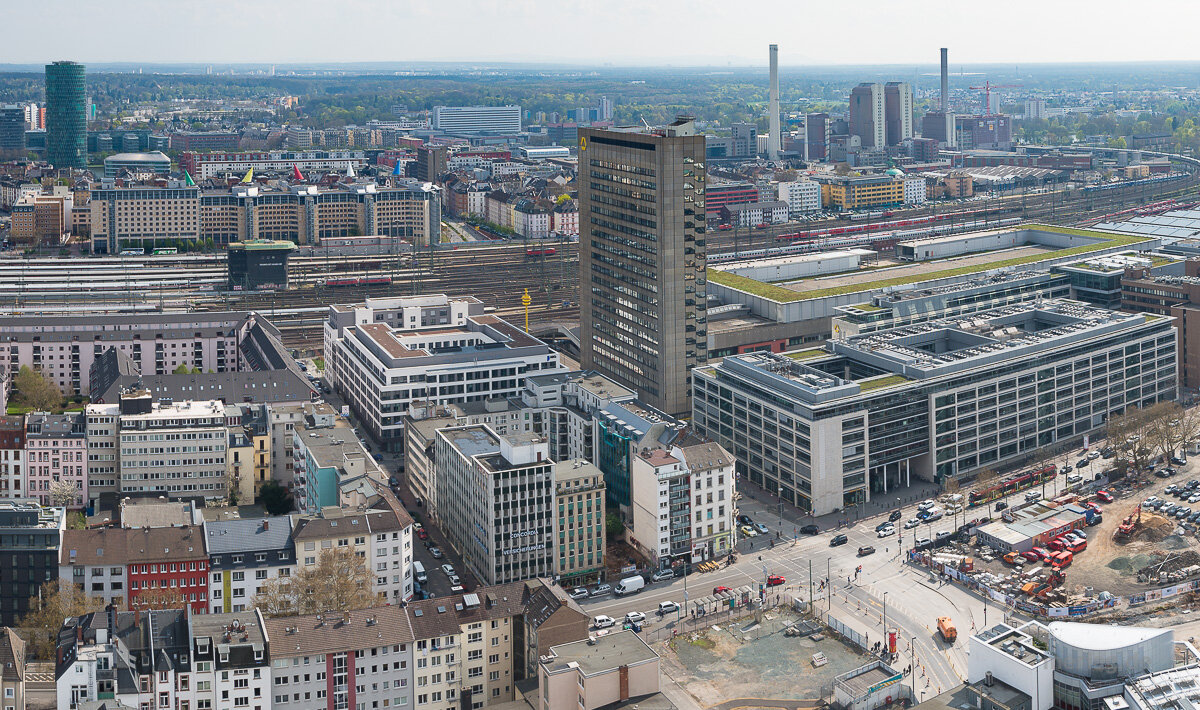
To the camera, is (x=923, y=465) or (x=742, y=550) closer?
(x=742, y=550)

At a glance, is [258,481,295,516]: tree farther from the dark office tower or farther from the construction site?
the construction site

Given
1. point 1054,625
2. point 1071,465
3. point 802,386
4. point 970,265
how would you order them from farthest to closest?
point 970,265, point 1071,465, point 802,386, point 1054,625

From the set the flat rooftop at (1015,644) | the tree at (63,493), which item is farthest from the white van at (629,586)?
the tree at (63,493)

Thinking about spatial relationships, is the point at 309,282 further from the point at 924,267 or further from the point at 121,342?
the point at 924,267

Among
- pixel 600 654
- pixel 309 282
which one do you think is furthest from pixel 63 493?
pixel 309 282

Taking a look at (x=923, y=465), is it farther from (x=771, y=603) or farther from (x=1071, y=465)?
(x=771, y=603)

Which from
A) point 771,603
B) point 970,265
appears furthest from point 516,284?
point 771,603
